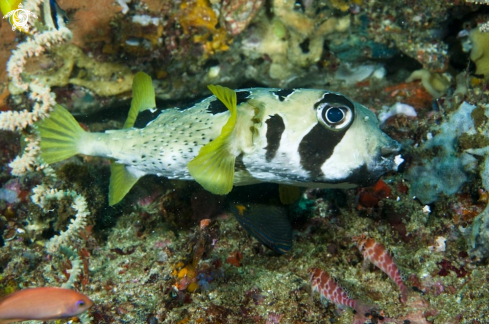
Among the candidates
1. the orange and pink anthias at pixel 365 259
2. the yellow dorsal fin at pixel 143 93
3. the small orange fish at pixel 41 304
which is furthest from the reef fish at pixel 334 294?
the yellow dorsal fin at pixel 143 93

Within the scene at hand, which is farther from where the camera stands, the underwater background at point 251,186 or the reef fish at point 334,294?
the underwater background at point 251,186

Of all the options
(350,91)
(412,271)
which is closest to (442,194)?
(412,271)

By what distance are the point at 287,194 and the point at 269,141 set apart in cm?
121

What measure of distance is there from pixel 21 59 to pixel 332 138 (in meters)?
4.48

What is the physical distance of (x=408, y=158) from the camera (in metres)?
4.29

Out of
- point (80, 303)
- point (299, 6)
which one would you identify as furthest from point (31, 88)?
point (299, 6)

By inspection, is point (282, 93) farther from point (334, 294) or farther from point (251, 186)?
point (334, 294)

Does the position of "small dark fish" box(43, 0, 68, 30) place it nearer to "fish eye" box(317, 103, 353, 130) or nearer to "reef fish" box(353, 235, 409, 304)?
"fish eye" box(317, 103, 353, 130)

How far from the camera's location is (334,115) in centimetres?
259

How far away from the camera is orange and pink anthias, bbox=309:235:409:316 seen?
288 cm

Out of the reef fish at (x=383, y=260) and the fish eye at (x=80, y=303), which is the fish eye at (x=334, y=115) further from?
the fish eye at (x=80, y=303)

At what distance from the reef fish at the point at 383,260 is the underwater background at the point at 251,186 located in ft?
0.34

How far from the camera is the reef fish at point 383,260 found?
3.11 metres

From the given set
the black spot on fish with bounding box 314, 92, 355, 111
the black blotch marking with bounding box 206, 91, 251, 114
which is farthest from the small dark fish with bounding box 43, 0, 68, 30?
the black spot on fish with bounding box 314, 92, 355, 111
